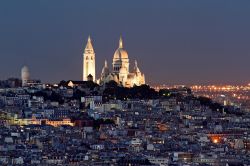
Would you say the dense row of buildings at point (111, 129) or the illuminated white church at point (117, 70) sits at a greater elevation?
the illuminated white church at point (117, 70)

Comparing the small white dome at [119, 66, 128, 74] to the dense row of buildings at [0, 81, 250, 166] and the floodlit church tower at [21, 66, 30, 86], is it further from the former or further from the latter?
the floodlit church tower at [21, 66, 30, 86]

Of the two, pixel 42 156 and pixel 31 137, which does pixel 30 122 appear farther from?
pixel 42 156

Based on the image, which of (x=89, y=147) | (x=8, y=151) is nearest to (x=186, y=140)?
(x=89, y=147)

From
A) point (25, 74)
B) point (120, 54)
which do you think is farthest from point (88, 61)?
point (25, 74)

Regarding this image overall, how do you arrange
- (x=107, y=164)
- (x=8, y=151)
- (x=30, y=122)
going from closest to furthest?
(x=107, y=164), (x=8, y=151), (x=30, y=122)

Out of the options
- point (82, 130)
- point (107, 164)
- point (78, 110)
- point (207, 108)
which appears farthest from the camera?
point (207, 108)

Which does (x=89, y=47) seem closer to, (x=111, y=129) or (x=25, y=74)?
(x=25, y=74)

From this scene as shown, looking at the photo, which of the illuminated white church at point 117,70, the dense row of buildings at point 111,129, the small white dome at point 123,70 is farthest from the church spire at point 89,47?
the dense row of buildings at point 111,129

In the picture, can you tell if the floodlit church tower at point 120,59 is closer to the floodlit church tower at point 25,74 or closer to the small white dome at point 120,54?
the small white dome at point 120,54
